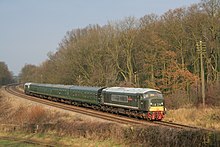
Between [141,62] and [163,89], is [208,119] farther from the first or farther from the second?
[141,62]

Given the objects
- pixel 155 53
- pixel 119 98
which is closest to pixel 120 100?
pixel 119 98

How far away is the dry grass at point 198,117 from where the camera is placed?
23.1m

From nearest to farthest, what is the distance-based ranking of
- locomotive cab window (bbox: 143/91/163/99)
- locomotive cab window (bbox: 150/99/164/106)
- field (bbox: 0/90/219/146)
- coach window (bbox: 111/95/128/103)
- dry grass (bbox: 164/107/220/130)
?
field (bbox: 0/90/219/146), dry grass (bbox: 164/107/220/130), locomotive cab window (bbox: 150/99/164/106), locomotive cab window (bbox: 143/91/163/99), coach window (bbox: 111/95/128/103)

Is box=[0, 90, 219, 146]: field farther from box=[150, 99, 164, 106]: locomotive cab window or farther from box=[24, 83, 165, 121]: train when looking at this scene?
box=[24, 83, 165, 121]: train

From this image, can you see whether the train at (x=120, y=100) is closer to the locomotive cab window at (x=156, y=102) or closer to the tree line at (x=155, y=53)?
the locomotive cab window at (x=156, y=102)

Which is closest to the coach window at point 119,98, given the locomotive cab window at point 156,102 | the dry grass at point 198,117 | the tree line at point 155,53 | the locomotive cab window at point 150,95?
the locomotive cab window at point 150,95

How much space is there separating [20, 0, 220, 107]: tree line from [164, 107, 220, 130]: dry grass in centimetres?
602

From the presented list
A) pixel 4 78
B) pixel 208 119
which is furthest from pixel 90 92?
pixel 4 78

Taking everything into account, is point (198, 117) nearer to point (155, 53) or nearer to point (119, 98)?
point (119, 98)

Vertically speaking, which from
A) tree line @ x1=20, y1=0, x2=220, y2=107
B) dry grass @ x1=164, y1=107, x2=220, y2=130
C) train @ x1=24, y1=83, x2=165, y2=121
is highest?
tree line @ x1=20, y1=0, x2=220, y2=107

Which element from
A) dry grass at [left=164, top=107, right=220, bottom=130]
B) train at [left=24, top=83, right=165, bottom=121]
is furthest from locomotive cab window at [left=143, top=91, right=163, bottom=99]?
dry grass at [left=164, top=107, right=220, bottom=130]

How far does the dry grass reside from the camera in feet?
75.9

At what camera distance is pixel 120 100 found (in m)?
31.4

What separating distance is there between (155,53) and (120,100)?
681 inches
